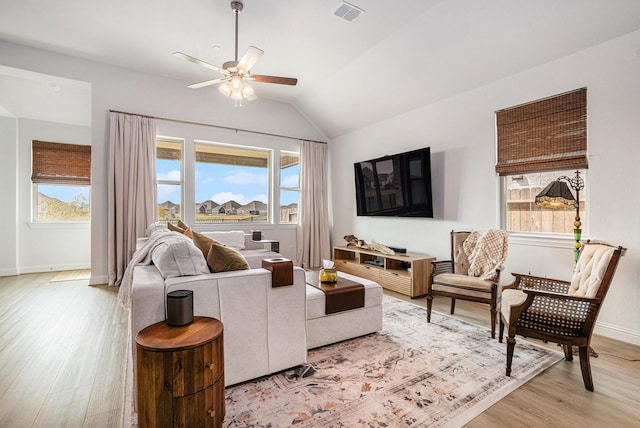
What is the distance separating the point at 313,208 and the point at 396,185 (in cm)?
199

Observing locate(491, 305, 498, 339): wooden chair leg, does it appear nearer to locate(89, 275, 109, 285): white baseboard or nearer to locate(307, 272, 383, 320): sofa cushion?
locate(307, 272, 383, 320): sofa cushion

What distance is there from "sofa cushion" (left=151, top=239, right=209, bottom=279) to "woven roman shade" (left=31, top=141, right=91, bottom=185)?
5.19m

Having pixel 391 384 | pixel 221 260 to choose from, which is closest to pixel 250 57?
pixel 221 260

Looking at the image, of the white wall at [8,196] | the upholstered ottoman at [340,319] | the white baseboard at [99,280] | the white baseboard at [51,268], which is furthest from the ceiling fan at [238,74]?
the white baseboard at [51,268]

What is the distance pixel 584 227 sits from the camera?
297 centimetres

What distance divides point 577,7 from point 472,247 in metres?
2.31

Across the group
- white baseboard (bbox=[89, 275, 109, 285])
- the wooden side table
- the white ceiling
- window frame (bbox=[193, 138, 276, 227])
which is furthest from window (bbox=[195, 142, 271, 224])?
the wooden side table

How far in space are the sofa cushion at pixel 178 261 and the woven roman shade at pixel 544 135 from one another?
345 cm

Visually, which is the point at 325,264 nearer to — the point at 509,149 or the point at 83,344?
the point at 83,344

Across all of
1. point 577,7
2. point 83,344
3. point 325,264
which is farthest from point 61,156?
point 577,7

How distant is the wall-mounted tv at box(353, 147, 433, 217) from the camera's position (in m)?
4.37

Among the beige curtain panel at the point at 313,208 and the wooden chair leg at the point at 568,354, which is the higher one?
the beige curtain panel at the point at 313,208

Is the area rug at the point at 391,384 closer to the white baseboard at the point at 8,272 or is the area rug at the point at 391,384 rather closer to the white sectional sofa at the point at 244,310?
the white sectional sofa at the point at 244,310

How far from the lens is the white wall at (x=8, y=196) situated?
196 inches
